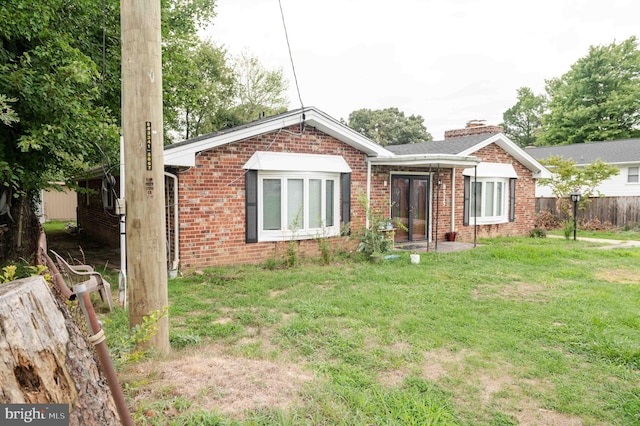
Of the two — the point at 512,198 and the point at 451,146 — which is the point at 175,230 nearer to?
the point at 451,146

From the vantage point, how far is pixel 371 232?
950 centimetres

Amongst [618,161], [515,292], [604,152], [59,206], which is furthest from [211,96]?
[604,152]

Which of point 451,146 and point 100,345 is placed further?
point 451,146

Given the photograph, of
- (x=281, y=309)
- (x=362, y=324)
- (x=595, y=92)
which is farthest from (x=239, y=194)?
(x=595, y=92)

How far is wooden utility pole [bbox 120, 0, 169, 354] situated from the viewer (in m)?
3.38

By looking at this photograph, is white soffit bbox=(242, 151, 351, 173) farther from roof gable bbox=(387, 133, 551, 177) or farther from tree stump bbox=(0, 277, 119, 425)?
tree stump bbox=(0, 277, 119, 425)

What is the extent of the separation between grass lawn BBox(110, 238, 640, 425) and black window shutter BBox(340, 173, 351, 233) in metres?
2.46

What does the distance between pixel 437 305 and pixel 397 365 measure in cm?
228

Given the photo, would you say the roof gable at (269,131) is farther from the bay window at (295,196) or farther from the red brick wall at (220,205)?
the bay window at (295,196)

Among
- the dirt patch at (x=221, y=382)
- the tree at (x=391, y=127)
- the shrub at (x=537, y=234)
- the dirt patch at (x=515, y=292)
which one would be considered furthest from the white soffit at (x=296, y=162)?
the tree at (x=391, y=127)

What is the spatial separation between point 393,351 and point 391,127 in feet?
127

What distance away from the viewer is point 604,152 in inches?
859

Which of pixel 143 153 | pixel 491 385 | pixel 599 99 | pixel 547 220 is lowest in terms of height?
pixel 491 385

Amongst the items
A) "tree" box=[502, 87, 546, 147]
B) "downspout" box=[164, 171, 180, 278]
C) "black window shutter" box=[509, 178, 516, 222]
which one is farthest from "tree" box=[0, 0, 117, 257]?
"tree" box=[502, 87, 546, 147]
